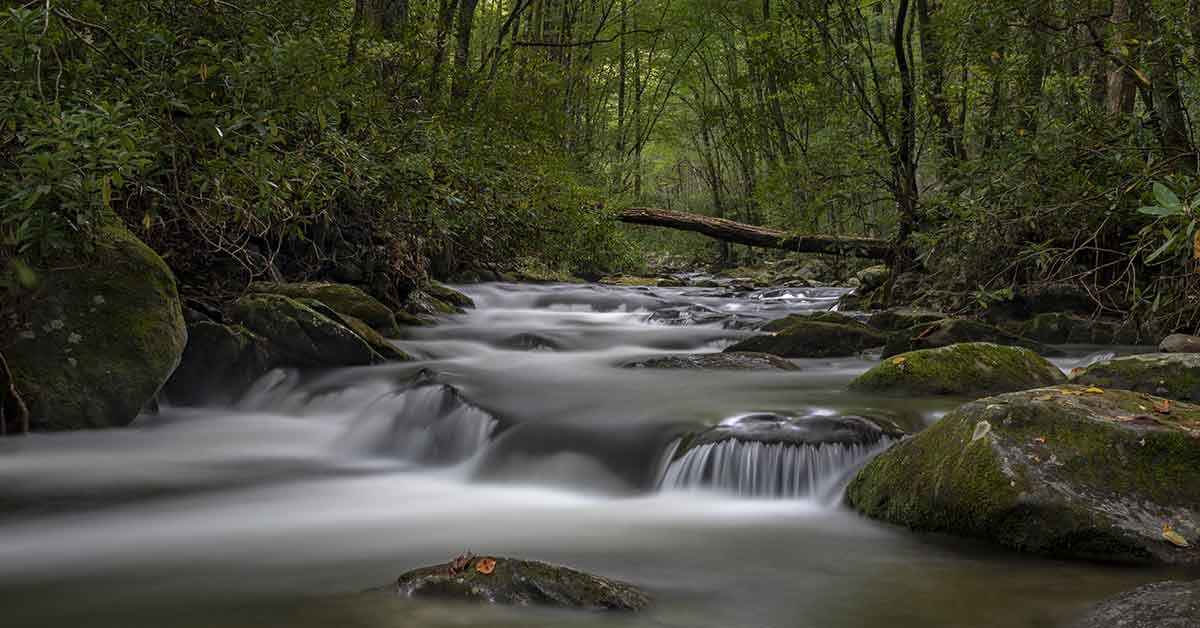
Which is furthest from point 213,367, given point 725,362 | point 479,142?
point 725,362

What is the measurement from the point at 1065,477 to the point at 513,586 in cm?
243

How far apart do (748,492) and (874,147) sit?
724cm

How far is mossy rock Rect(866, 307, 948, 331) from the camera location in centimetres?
988

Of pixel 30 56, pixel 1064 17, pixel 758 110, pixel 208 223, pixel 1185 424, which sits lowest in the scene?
pixel 1185 424

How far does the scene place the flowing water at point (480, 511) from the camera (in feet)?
11.1

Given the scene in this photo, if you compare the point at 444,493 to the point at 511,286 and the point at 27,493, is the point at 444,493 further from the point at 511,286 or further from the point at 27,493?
the point at 511,286

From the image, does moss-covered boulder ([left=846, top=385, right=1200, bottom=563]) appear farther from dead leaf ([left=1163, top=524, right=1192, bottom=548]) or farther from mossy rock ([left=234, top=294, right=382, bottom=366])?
mossy rock ([left=234, top=294, right=382, bottom=366])

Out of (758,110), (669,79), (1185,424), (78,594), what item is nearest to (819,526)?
(1185,424)

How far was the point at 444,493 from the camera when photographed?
18.3ft

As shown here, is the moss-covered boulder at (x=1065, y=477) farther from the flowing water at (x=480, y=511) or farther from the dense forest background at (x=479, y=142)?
the dense forest background at (x=479, y=142)

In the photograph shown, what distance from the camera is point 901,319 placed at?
1021cm

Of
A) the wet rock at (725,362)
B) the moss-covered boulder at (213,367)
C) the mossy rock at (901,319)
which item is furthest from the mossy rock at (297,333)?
the mossy rock at (901,319)

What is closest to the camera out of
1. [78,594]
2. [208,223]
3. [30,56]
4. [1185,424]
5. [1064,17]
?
[78,594]

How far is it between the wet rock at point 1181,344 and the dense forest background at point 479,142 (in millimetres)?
249
